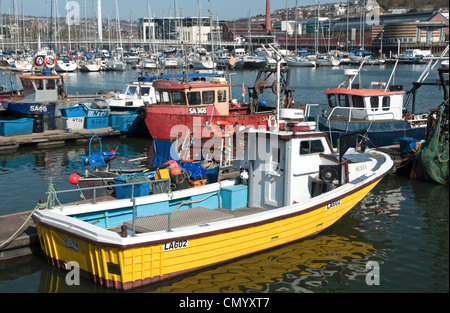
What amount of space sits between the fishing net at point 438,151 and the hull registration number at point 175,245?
38.0 ft

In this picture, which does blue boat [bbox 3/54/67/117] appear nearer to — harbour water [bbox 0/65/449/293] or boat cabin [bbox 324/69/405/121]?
harbour water [bbox 0/65/449/293]

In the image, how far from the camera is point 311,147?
44.2 feet

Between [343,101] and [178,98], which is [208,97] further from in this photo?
[343,101]

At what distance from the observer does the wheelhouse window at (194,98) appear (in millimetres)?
25719

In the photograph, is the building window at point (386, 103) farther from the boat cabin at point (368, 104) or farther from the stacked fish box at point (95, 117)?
the stacked fish box at point (95, 117)

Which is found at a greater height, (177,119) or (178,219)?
(177,119)

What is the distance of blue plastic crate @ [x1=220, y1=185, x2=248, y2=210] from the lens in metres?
13.4

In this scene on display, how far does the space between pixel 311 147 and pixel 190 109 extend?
12846 mm

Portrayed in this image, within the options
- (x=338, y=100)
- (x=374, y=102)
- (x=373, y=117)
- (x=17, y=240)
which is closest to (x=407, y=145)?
(x=373, y=117)

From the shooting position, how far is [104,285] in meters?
10.4

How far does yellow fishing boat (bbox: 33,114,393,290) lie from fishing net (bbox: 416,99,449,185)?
4.06 m

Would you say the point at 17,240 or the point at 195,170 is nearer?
the point at 17,240

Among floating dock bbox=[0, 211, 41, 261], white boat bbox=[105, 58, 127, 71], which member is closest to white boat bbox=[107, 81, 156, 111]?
floating dock bbox=[0, 211, 41, 261]
